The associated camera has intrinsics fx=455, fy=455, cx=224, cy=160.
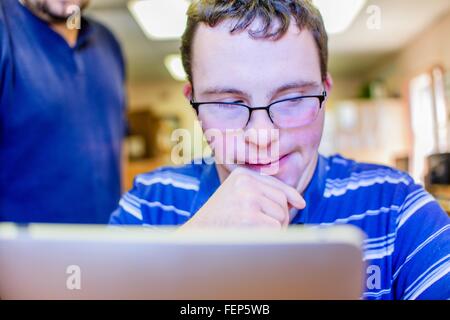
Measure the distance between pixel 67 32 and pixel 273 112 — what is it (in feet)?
1.81

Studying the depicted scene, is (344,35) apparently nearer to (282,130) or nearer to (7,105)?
(282,130)

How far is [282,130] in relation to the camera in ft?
1.94

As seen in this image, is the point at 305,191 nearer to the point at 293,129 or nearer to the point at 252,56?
the point at 293,129

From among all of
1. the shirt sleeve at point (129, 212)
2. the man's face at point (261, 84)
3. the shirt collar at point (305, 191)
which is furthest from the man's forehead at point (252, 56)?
the shirt sleeve at point (129, 212)

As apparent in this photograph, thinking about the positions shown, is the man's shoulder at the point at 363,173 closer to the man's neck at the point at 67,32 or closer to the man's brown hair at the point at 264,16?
the man's brown hair at the point at 264,16

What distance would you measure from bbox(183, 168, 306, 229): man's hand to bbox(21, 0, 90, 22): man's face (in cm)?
47

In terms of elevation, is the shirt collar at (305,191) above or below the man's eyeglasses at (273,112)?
below

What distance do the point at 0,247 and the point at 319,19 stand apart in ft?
1.58

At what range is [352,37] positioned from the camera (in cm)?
117

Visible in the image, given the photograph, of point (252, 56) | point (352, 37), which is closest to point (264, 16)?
point (252, 56)

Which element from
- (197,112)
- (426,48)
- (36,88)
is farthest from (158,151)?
(426,48)

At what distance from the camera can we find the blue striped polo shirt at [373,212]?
58 cm

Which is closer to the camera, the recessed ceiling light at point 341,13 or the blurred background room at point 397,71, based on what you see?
the blurred background room at point 397,71

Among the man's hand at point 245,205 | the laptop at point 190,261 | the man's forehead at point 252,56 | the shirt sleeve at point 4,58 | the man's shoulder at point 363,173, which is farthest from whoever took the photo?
the shirt sleeve at point 4,58
